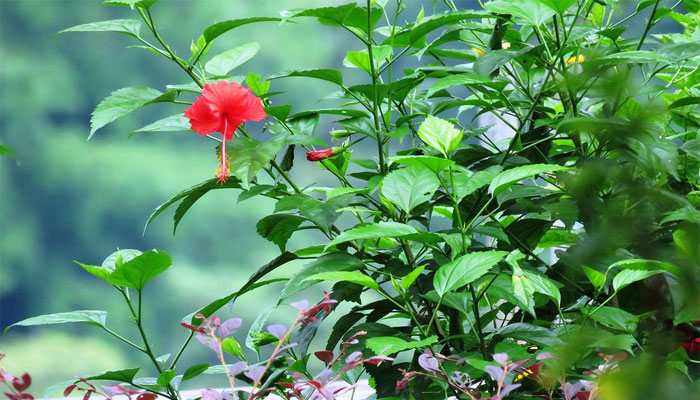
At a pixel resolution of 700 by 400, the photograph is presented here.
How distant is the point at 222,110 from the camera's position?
29.1 inches

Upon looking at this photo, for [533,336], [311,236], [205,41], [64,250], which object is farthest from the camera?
[311,236]

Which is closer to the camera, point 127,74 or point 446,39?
point 446,39

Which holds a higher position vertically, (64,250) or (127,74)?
(127,74)

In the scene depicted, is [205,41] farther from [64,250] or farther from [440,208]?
[64,250]

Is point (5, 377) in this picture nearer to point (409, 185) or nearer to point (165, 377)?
point (165, 377)

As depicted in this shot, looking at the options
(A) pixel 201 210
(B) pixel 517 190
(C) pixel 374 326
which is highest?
(B) pixel 517 190

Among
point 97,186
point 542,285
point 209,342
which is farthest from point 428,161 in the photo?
point 97,186

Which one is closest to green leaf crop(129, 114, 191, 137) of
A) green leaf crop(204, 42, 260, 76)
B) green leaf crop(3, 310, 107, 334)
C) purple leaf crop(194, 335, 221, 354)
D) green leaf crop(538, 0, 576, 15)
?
green leaf crop(204, 42, 260, 76)

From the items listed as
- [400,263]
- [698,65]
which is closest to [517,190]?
[400,263]

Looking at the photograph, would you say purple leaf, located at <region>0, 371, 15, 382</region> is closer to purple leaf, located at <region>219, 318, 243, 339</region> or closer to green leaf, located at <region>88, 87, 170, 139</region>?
purple leaf, located at <region>219, 318, 243, 339</region>

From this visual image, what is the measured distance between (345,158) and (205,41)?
22 centimetres

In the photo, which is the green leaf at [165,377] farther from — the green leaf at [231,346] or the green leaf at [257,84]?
the green leaf at [257,84]

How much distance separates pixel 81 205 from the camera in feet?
7.39

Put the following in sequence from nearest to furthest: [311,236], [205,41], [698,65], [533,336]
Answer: [533,336] → [205,41] → [698,65] → [311,236]
